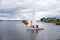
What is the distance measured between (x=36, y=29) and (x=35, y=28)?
28.7 inches

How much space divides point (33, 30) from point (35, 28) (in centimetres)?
163

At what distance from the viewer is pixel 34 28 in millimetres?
74438

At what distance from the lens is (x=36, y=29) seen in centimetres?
7462

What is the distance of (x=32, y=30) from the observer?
7469 centimetres

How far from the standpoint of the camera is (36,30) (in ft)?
246

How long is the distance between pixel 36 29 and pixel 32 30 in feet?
5.78

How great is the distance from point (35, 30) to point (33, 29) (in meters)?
0.96

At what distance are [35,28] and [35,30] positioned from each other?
0.86m

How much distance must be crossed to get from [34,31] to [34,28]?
1648mm

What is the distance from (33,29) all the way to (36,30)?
1.75m

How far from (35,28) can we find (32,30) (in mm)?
1602

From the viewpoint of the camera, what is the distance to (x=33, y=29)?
243 feet

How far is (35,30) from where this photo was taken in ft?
243

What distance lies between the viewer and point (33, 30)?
75.3 meters
